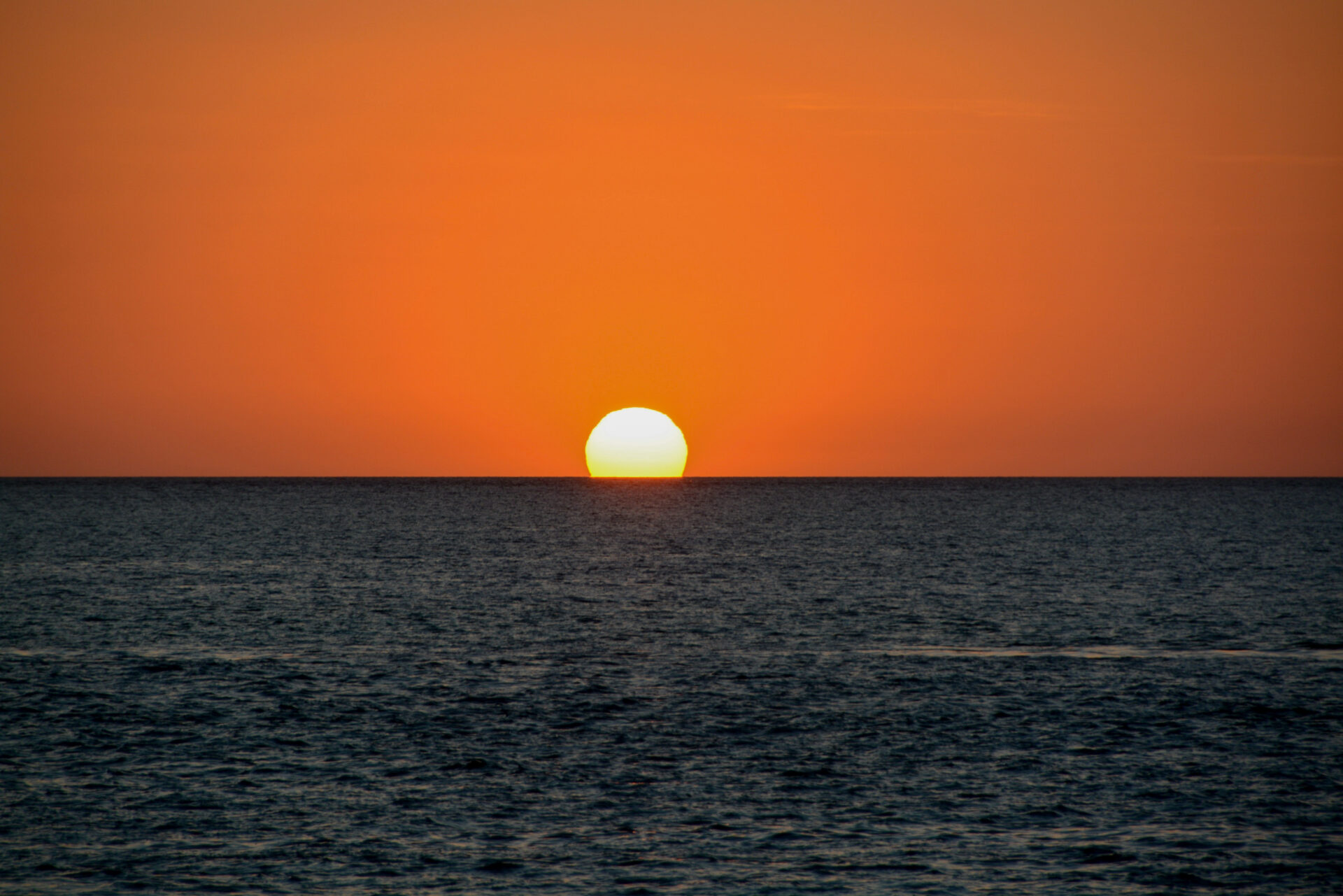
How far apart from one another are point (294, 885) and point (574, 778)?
703 cm

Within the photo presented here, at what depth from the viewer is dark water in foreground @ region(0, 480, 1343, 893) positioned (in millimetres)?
20297

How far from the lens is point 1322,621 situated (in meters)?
52.4

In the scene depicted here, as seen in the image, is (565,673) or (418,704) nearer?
(418,704)

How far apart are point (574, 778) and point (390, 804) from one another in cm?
365

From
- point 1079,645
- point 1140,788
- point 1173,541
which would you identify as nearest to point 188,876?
point 1140,788

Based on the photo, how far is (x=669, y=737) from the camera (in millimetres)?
28750

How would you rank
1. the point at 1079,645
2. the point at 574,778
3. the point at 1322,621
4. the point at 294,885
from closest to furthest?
the point at 294,885 < the point at 574,778 < the point at 1079,645 < the point at 1322,621

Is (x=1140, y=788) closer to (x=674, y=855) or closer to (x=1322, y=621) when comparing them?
(x=674, y=855)

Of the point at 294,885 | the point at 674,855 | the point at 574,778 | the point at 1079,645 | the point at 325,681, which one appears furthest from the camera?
the point at 1079,645

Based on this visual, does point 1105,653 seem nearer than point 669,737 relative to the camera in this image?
No

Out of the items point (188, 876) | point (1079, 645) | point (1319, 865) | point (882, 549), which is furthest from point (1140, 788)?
point (882, 549)

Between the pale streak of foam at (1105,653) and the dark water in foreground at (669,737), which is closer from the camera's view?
the dark water in foreground at (669,737)

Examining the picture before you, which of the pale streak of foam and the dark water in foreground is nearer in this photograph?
the dark water in foreground

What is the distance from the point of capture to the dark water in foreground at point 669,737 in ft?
66.6
